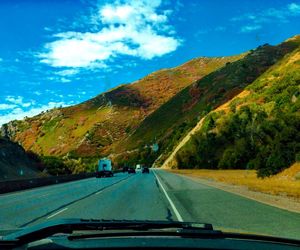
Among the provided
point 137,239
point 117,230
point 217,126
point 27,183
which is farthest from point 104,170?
point 137,239

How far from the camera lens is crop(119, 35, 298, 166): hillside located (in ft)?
454

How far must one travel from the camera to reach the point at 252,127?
7931 cm

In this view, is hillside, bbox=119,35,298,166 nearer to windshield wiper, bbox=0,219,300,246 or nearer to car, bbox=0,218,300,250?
windshield wiper, bbox=0,219,300,246

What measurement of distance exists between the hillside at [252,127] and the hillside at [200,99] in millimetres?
20265

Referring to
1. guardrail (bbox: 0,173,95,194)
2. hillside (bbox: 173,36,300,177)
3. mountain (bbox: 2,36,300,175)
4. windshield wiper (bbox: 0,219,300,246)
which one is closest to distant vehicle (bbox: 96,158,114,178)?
guardrail (bbox: 0,173,95,194)

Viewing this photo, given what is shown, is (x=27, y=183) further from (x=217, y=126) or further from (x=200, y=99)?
(x=200, y=99)

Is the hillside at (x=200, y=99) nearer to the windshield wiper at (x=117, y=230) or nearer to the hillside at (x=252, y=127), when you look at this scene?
the hillside at (x=252, y=127)

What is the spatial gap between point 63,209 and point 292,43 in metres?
160

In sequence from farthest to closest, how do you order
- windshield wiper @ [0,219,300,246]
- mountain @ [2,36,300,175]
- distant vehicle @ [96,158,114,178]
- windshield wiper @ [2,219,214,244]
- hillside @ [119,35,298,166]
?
hillside @ [119,35,298,166]
mountain @ [2,36,300,175]
distant vehicle @ [96,158,114,178]
windshield wiper @ [2,219,214,244]
windshield wiper @ [0,219,300,246]

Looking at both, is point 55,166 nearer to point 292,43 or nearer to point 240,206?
point 240,206

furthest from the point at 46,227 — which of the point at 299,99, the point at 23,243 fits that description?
the point at 299,99

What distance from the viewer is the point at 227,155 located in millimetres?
86312

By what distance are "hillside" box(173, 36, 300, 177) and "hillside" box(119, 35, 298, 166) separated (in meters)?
20.3

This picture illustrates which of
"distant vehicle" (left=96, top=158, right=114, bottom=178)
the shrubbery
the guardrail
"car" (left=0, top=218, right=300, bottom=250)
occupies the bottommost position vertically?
"car" (left=0, top=218, right=300, bottom=250)
